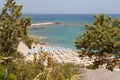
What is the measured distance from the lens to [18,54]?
Result: 1844 centimetres

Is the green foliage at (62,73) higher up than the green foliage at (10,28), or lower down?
lower down

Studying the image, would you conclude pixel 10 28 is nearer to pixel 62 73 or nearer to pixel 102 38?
pixel 62 73

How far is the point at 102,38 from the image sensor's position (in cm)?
2344

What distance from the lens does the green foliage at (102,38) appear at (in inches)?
922

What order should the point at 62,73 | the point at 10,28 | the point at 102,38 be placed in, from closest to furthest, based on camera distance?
the point at 62,73 → the point at 10,28 → the point at 102,38

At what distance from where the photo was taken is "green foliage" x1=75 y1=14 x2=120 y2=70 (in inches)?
922

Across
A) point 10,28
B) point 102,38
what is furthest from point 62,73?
point 102,38

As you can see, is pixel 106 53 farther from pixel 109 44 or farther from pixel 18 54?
pixel 18 54

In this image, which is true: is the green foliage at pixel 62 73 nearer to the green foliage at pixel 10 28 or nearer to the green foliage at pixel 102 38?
the green foliage at pixel 10 28

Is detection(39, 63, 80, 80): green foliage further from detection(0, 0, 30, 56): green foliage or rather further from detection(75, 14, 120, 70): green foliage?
detection(75, 14, 120, 70): green foliage

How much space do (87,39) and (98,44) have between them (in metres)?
1.12

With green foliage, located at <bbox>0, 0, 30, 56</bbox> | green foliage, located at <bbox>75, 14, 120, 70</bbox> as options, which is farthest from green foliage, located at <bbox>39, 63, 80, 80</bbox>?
green foliage, located at <bbox>75, 14, 120, 70</bbox>

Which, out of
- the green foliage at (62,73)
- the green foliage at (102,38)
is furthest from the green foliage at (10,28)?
the green foliage at (102,38)

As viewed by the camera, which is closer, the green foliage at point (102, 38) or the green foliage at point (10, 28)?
the green foliage at point (10, 28)
